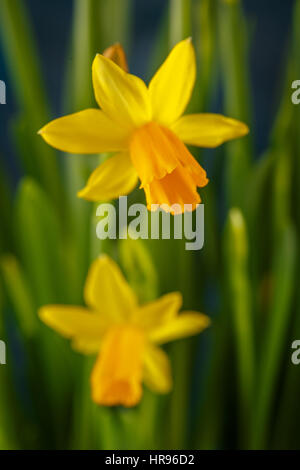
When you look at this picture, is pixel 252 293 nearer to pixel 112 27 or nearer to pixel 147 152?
pixel 147 152

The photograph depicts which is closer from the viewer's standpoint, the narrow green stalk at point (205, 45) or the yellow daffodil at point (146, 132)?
the yellow daffodil at point (146, 132)

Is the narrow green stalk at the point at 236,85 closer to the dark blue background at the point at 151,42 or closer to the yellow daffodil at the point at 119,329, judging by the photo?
the yellow daffodil at the point at 119,329

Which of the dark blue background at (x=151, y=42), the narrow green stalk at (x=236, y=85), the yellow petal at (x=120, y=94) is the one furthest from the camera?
the dark blue background at (x=151, y=42)

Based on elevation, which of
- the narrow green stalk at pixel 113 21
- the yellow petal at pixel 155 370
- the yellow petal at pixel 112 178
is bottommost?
the yellow petal at pixel 155 370

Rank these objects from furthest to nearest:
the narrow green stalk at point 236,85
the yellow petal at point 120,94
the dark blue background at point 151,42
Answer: the dark blue background at point 151,42, the narrow green stalk at point 236,85, the yellow petal at point 120,94

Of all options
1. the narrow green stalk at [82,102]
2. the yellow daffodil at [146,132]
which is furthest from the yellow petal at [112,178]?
the narrow green stalk at [82,102]

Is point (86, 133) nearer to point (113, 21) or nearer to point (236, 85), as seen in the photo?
point (236, 85)

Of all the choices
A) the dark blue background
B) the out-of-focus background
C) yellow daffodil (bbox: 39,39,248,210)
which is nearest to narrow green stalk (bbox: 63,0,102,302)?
the out-of-focus background
